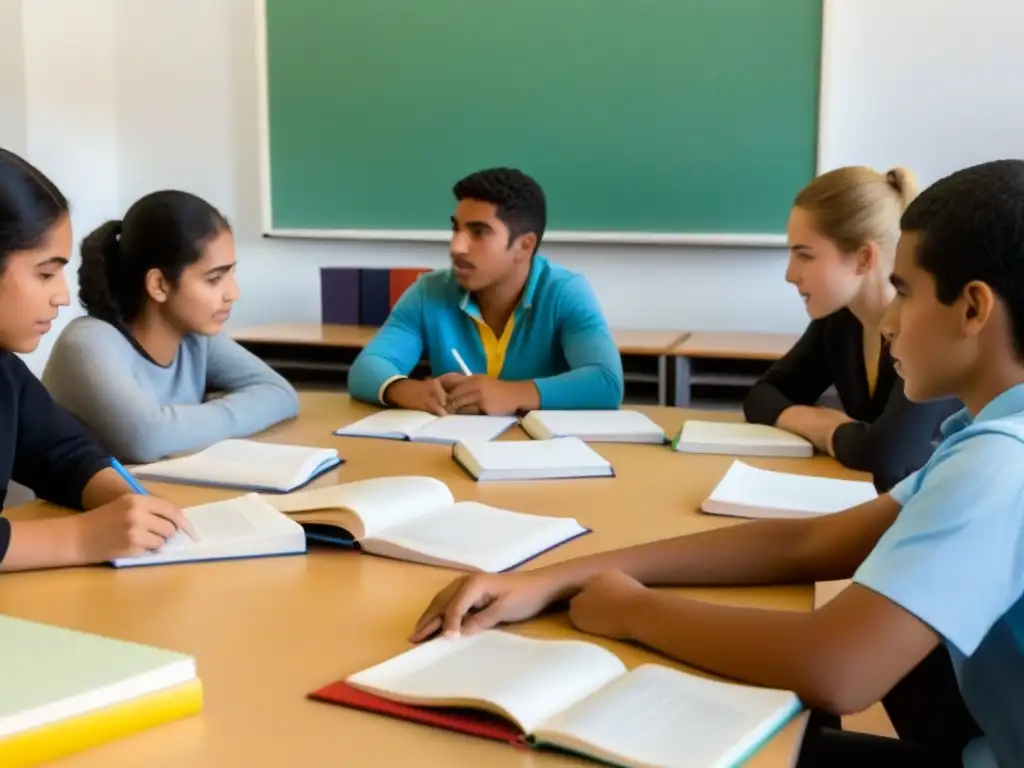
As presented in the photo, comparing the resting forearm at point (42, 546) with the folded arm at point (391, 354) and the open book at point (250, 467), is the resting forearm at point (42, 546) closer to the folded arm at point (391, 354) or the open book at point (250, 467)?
the open book at point (250, 467)

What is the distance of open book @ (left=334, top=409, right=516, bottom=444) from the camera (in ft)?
6.15

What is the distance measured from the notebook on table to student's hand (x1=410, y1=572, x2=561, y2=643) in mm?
569

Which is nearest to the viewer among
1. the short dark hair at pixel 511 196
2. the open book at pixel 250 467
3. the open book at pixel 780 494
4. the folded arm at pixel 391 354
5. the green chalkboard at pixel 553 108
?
the open book at pixel 780 494

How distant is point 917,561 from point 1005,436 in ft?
0.39

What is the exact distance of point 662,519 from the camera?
4.57ft

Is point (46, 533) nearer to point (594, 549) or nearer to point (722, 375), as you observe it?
point (594, 549)

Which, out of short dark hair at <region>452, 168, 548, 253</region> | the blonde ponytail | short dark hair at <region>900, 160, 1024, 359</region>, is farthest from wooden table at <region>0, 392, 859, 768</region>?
short dark hair at <region>452, 168, 548, 253</region>

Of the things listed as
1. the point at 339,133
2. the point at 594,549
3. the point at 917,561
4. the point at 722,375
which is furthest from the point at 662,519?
the point at 339,133

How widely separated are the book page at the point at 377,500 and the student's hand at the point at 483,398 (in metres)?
0.67

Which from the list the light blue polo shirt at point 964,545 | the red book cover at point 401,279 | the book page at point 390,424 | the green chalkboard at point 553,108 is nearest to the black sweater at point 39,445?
the book page at point 390,424

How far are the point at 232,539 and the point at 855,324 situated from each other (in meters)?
1.35

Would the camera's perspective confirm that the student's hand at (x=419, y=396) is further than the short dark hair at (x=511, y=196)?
No

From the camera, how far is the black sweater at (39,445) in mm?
1406

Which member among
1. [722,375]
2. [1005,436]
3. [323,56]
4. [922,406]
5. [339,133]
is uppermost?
[323,56]
